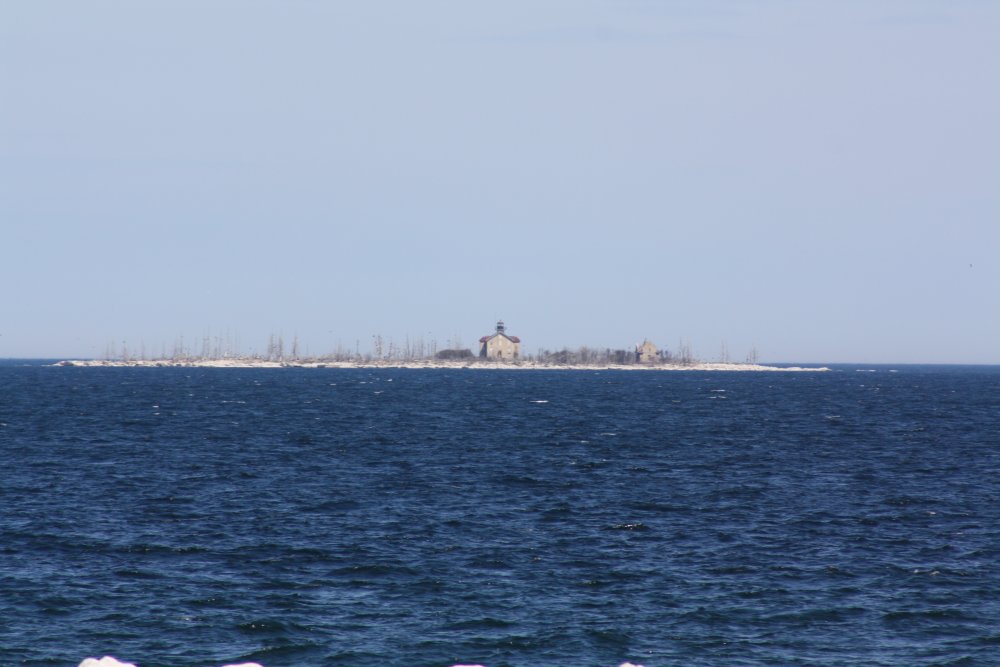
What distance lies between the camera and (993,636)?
94.9ft

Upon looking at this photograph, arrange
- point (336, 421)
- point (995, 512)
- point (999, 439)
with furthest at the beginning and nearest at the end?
1. point (336, 421)
2. point (999, 439)
3. point (995, 512)

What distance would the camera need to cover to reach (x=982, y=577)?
35.2 m

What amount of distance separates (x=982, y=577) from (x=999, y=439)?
58.7m

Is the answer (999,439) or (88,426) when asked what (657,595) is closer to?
(999,439)

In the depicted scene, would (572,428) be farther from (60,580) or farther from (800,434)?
(60,580)

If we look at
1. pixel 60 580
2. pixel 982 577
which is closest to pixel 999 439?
pixel 982 577

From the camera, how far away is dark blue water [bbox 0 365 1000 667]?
92.3 ft

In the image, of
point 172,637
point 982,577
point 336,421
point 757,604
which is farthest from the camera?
point 336,421

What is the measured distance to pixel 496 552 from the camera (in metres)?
38.8

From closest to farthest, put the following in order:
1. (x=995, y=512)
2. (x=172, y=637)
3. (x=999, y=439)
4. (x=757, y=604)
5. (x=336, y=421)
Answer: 1. (x=172, y=637)
2. (x=757, y=604)
3. (x=995, y=512)
4. (x=999, y=439)
5. (x=336, y=421)

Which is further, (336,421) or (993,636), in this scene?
(336,421)

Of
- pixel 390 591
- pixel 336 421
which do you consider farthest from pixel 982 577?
pixel 336 421

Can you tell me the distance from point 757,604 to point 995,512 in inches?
864

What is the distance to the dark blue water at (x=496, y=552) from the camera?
92.3 ft
